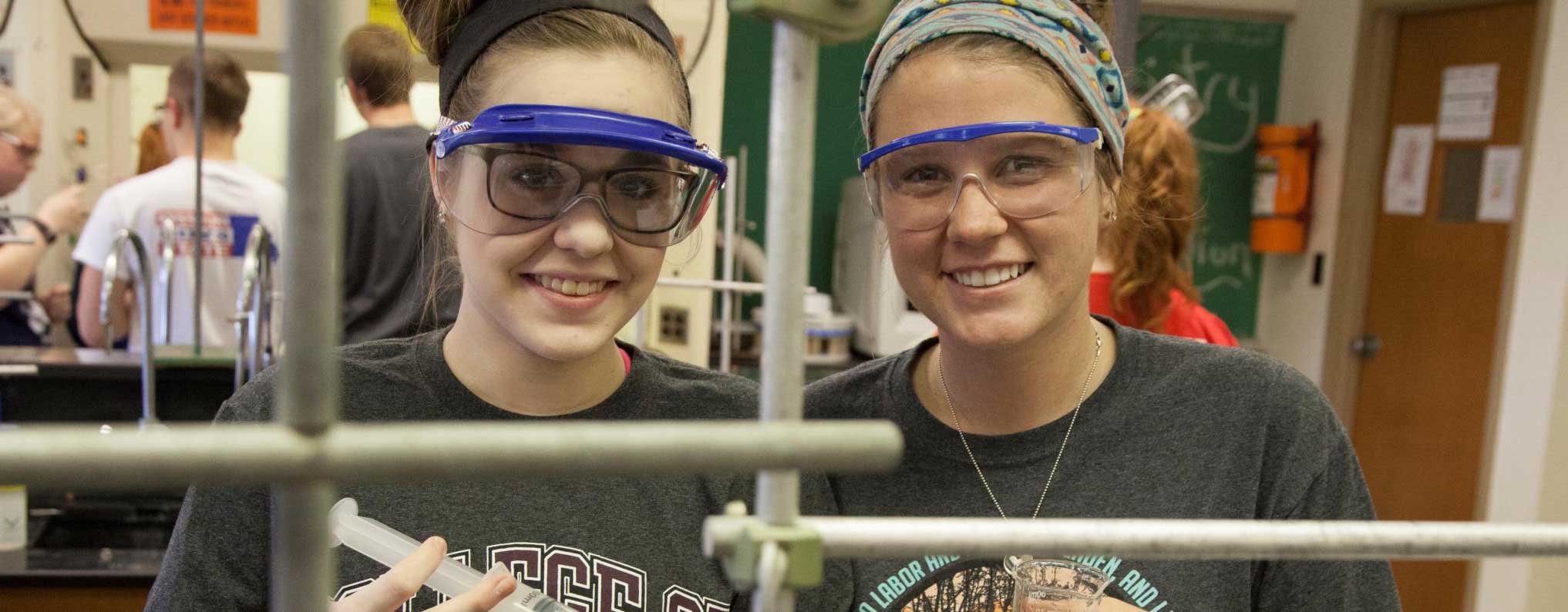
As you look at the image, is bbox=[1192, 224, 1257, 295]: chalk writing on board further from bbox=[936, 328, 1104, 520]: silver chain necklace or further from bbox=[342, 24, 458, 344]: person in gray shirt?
bbox=[936, 328, 1104, 520]: silver chain necklace

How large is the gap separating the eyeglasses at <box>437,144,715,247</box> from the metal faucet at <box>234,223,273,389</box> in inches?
39.5

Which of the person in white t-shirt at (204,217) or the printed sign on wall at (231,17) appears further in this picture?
the printed sign on wall at (231,17)

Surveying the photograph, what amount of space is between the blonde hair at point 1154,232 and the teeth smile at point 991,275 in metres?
1.14

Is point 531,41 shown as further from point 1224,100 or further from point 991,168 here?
point 1224,100

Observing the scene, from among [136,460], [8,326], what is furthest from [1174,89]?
[8,326]

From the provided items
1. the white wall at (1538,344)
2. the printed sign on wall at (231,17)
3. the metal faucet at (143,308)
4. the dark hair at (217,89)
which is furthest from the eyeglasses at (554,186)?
the white wall at (1538,344)

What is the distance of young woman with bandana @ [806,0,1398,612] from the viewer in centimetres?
101

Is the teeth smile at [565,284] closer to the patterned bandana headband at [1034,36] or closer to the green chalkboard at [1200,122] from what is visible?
the patterned bandana headband at [1034,36]

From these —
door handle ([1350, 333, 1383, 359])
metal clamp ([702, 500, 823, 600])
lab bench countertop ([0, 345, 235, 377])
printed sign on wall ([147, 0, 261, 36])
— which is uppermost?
printed sign on wall ([147, 0, 261, 36])

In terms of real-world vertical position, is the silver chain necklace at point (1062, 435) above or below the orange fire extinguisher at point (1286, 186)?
below

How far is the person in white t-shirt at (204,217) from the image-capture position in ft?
8.66

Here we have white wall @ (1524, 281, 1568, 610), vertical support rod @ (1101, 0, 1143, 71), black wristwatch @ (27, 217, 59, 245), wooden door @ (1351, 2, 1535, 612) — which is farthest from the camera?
wooden door @ (1351, 2, 1535, 612)

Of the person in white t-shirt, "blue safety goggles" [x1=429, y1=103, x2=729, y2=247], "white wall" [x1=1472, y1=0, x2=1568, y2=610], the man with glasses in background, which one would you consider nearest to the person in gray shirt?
the person in white t-shirt

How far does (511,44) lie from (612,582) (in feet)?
1.61
